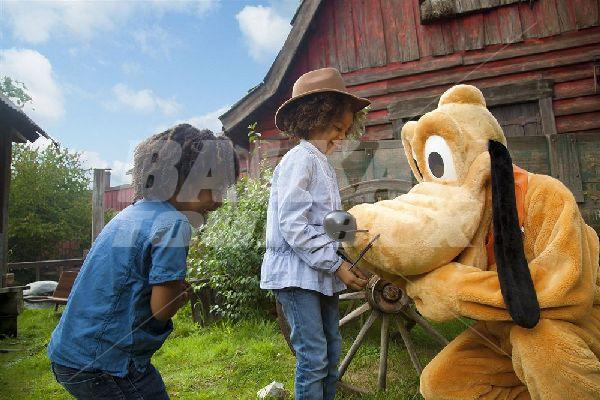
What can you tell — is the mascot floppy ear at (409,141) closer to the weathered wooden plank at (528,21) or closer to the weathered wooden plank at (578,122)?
the weathered wooden plank at (578,122)

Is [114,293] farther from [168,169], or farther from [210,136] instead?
[210,136]

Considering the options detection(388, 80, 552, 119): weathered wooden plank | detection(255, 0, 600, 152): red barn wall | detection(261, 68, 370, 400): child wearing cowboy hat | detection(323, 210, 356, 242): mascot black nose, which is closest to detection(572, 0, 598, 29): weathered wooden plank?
detection(255, 0, 600, 152): red barn wall

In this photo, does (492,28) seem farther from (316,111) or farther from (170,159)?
(170,159)

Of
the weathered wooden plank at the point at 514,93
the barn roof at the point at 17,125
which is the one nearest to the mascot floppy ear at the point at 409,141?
the weathered wooden plank at the point at 514,93

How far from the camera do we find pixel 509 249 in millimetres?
1247

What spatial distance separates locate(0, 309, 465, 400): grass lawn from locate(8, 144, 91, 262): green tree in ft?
31.1

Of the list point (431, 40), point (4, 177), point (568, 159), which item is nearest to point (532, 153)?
point (568, 159)

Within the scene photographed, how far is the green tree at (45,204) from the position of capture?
13.1 meters

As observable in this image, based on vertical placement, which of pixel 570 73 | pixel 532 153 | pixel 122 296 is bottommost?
pixel 122 296

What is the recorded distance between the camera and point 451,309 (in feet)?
4.22

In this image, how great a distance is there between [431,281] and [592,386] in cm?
48

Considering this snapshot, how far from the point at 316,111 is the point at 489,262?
101cm

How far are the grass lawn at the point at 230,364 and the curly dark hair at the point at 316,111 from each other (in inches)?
64.6

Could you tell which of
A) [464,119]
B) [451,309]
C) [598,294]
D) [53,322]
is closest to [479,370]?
[451,309]
